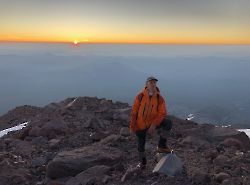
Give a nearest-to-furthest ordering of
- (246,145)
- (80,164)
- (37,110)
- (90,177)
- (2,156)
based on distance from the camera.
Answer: (90,177) → (80,164) → (2,156) → (246,145) → (37,110)

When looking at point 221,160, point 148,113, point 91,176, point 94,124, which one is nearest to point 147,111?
point 148,113

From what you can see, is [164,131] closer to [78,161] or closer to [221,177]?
[221,177]

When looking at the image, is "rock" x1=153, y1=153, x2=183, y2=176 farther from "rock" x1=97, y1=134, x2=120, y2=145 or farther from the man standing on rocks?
"rock" x1=97, y1=134, x2=120, y2=145

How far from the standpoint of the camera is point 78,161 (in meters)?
13.8

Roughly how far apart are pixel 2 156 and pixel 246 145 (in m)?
10.1

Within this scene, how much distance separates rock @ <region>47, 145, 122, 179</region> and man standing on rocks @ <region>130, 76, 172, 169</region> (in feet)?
4.98

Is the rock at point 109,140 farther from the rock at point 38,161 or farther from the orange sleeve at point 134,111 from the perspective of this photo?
the orange sleeve at point 134,111

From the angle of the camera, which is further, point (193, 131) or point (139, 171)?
point (193, 131)

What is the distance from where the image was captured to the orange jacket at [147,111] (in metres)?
12.6

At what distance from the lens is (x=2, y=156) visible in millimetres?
15500

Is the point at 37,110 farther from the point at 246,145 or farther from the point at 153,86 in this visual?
the point at 153,86

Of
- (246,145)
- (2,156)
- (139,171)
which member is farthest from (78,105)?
(139,171)

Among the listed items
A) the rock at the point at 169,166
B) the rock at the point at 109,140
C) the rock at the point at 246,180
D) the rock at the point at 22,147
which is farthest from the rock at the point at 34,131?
the rock at the point at 246,180

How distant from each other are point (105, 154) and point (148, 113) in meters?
2.60
